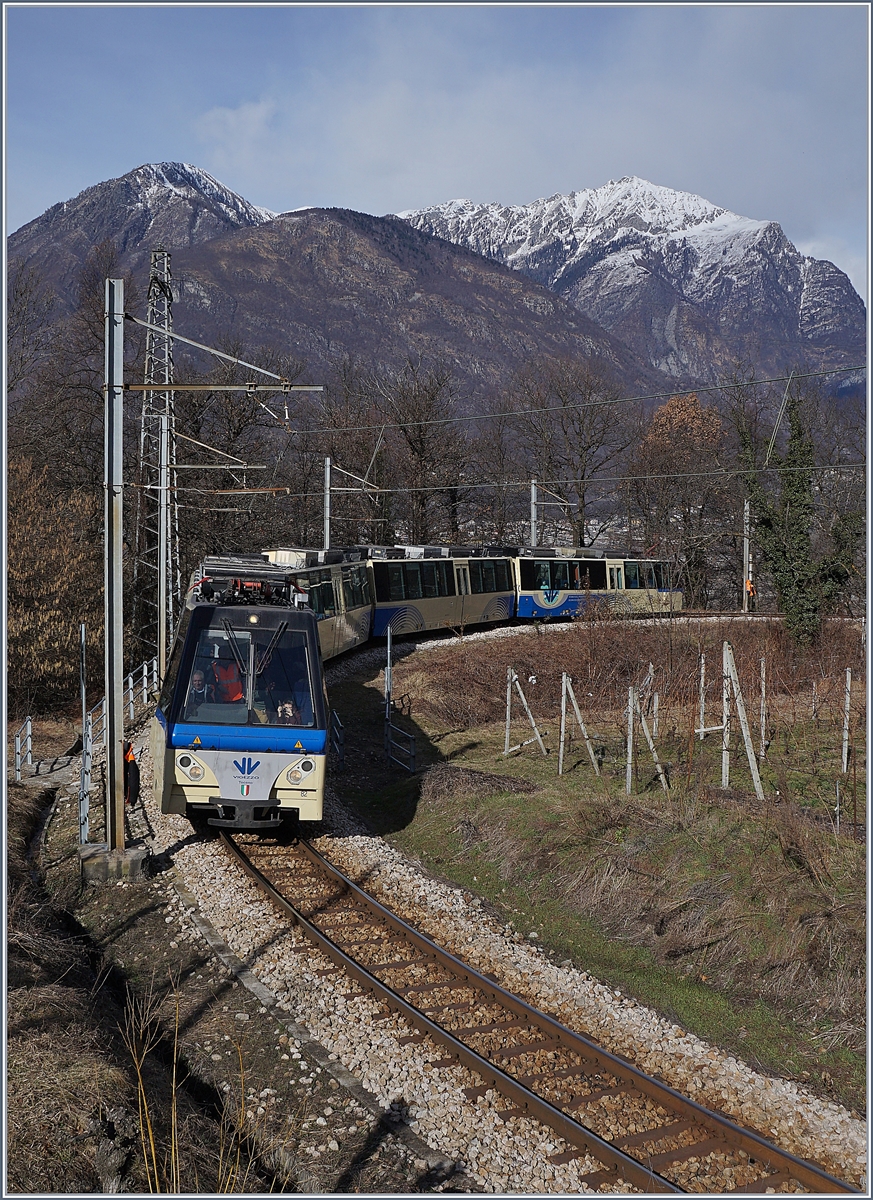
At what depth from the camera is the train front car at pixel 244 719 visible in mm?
10609

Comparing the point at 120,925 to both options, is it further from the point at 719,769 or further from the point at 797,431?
the point at 797,431

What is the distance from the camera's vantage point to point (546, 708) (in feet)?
71.3

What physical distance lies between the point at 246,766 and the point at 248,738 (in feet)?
1.01

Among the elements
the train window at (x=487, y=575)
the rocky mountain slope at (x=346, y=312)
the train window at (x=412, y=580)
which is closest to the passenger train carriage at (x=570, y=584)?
the train window at (x=487, y=575)

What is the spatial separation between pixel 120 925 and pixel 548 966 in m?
4.36

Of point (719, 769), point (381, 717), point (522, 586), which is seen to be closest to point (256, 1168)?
point (719, 769)

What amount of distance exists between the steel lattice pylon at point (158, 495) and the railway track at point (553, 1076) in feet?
43.8

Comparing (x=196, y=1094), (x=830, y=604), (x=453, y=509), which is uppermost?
(x=453, y=509)

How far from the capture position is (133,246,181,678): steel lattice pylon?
2208 centimetres

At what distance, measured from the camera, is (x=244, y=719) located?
35.4 ft

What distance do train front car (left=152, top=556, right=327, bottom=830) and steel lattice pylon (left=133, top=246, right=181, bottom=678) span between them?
33.9 ft

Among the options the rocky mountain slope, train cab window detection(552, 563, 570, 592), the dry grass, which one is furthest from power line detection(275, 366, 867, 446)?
the rocky mountain slope

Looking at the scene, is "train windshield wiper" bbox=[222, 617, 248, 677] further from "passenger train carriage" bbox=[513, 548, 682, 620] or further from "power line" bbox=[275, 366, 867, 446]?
"passenger train carriage" bbox=[513, 548, 682, 620]

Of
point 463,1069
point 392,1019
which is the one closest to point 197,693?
point 392,1019
